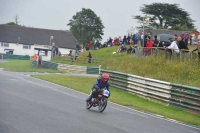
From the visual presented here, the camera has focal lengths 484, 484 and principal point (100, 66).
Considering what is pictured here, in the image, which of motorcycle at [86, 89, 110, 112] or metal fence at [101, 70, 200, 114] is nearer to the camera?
motorcycle at [86, 89, 110, 112]

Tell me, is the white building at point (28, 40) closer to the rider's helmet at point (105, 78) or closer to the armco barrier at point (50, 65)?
the armco barrier at point (50, 65)

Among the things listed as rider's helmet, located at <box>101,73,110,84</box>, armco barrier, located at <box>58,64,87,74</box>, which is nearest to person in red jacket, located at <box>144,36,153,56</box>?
rider's helmet, located at <box>101,73,110,84</box>

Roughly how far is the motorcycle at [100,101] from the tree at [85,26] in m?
99.3

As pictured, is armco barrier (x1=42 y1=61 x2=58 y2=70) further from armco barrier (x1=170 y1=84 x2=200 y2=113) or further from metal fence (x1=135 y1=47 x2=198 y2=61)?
armco barrier (x1=170 y1=84 x2=200 y2=113)

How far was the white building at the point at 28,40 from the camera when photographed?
101 m

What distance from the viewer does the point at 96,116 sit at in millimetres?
15352

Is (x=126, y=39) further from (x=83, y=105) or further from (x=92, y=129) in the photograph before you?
(x=92, y=129)

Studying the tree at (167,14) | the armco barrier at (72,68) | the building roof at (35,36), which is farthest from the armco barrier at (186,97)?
the building roof at (35,36)

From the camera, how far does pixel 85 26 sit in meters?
119

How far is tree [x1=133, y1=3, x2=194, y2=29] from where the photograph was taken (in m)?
80.8

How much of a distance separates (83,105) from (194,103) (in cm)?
449

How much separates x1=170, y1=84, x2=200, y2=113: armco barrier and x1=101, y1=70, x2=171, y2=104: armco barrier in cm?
46

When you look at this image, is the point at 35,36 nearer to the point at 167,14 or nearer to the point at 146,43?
the point at 167,14

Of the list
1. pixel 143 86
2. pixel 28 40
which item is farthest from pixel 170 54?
pixel 28 40
